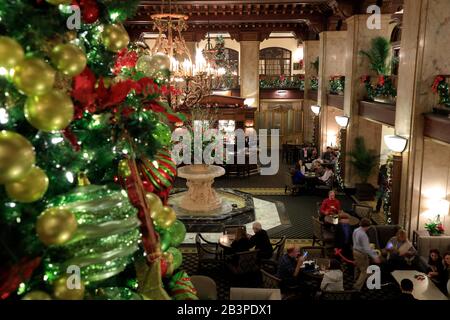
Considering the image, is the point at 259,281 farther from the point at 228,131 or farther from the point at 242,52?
the point at 242,52

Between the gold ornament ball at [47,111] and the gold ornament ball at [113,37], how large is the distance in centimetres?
61

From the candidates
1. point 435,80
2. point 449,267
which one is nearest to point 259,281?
point 449,267

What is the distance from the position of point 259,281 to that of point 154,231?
16.9 feet

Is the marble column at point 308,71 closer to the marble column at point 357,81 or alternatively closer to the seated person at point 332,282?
the marble column at point 357,81

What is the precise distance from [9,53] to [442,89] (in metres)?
7.34

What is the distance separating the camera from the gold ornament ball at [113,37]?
89.0 inches

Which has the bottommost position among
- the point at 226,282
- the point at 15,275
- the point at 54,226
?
the point at 226,282

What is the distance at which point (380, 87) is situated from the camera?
34.9ft

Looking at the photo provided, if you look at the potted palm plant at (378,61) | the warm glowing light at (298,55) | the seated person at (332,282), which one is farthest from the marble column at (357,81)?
the warm glowing light at (298,55)

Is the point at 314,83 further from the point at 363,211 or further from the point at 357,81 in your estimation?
the point at 363,211

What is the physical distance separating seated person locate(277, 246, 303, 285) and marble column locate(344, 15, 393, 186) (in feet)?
22.3

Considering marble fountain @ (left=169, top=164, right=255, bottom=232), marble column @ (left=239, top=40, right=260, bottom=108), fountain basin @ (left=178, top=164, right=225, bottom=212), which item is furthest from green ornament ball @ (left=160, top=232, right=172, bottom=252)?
marble column @ (left=239, top=40, right=260, bottom=108)

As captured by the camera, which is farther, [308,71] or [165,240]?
[308,71]

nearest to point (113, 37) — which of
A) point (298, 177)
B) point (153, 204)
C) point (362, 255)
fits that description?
point (153, 204)
